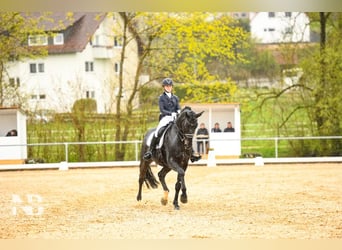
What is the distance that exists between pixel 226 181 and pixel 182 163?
2645 millimetres

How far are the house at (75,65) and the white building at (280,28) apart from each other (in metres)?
1.93

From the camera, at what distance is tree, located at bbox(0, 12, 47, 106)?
11570 mm

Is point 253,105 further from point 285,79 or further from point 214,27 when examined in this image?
point 214,27

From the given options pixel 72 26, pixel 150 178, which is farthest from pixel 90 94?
pixel 150 178

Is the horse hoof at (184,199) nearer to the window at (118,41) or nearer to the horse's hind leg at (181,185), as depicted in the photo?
the horse's hind leg at (181,185)

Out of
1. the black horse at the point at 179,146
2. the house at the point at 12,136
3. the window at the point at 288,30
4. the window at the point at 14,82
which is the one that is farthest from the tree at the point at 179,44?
the black horse at the point at 179,146

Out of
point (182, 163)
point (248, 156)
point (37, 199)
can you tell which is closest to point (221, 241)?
point (182, 163)

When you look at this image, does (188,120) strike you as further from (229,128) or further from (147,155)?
(229,128)

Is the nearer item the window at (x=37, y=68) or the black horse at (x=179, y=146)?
the black horse at (x=179, y=146)

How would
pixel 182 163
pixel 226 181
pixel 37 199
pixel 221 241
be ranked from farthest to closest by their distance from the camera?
pixel 226 181, pixel 37 199, pixel 182 163, pixel 221 241

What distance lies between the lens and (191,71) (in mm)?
12531

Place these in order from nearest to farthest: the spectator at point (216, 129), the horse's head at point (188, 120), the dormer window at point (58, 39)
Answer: the horse's head at point (188, 120)
the spectator at point (216, 129)
the dormer window at point (58, 39)

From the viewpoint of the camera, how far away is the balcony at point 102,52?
12502 millimetres

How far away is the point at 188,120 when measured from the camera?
7539 mm
